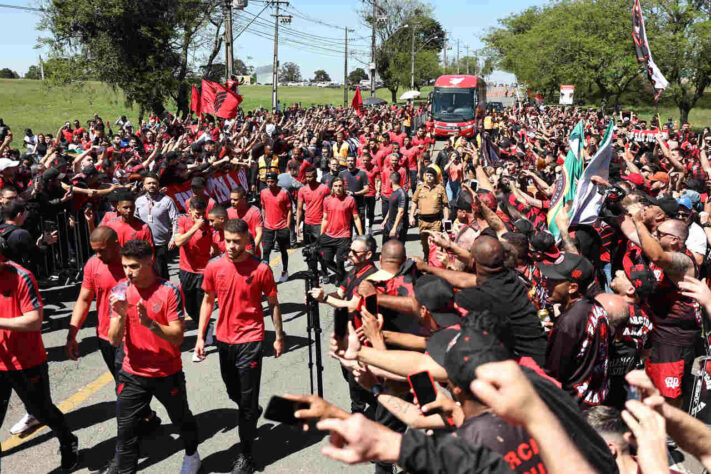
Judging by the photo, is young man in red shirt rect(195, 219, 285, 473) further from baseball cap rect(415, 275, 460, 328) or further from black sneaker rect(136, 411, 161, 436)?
baseball cap rect(415, 275, 460, 328)

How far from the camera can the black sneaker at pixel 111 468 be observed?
4.71 metres

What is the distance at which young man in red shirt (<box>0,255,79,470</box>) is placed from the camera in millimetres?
4715

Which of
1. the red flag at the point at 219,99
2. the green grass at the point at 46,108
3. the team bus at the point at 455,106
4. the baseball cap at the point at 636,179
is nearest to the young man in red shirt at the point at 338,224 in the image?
the baseball cap at the point at 636,179

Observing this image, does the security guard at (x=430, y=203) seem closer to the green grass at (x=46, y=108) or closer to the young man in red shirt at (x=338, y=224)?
the young man in red shirt at (x=338, y=224)

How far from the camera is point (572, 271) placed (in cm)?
430

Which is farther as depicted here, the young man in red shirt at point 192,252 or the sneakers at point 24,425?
the young man in red shirt at point 192,252

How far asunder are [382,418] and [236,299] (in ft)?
5.22

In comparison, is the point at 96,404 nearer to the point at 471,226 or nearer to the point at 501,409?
the point at 471,226

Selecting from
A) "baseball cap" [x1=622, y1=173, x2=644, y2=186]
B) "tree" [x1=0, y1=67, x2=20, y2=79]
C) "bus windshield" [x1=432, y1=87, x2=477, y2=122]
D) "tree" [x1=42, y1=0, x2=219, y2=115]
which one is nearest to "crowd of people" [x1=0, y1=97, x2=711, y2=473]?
"baseball cap" [x1=622, y1=173, x2=644, y2=186]

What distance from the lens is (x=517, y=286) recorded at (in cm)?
440

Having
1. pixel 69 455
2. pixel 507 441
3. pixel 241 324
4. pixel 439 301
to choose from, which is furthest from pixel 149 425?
pixel 507 441

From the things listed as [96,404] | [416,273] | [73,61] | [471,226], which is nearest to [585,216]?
[471,226]

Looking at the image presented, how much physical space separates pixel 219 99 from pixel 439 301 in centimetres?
1392

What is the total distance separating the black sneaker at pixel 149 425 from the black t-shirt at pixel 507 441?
3.82 m
